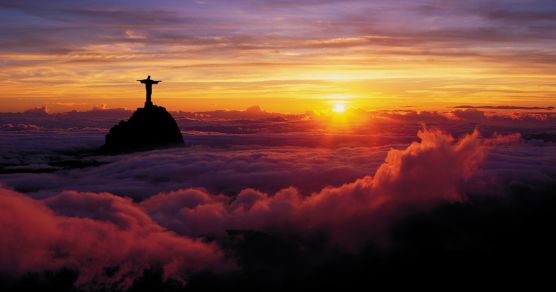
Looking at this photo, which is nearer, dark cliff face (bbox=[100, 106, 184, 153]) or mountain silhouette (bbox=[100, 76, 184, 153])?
mountain silhouette (bbox=[100, 76, 184, 153])

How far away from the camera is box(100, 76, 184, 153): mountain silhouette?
16375cm

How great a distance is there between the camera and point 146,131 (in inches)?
Answer: 6590

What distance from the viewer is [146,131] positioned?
549 ft

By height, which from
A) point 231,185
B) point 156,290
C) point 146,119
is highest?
point 146,119

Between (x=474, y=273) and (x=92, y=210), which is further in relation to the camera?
(x=474, y=273)

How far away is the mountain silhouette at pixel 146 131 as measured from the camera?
164 metres

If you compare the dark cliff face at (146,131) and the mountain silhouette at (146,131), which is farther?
the dark cliff face at (146,131)

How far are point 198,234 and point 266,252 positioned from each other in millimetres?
24306

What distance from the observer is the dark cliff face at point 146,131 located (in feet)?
538

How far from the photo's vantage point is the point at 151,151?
559 ft

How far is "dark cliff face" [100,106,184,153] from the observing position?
164125 millimetres

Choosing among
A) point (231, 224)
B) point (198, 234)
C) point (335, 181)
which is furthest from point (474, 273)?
point (198, 234)

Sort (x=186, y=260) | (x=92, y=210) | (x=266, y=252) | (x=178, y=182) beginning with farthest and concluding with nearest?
(x=266, y=252), (x=178, y=182), (x=186, y=260), (x=92, y=210)

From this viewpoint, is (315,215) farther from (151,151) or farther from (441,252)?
(151,151)
